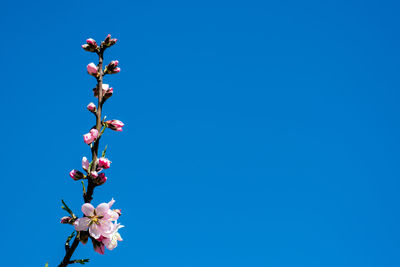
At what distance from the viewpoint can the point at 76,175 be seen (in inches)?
154

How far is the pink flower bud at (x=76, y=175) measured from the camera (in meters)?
3.88

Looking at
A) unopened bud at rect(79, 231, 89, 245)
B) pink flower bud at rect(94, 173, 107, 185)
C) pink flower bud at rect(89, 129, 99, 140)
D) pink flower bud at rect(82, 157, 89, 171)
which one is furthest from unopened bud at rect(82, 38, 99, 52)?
unopened bud at rect(79, 231, 89, 245)

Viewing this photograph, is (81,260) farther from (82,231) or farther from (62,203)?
(62,203)

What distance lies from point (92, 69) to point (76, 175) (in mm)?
1337

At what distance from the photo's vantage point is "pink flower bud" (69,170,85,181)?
3883 mm

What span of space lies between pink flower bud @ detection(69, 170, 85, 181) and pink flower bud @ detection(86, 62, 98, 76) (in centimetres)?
128

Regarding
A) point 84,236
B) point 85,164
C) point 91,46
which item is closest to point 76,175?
point 85,164

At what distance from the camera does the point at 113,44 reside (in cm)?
468

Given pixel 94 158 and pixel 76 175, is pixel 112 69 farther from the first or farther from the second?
pixel 76 175

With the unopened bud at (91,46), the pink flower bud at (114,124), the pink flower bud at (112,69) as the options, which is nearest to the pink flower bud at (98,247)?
the pink flower bud at (114,124)

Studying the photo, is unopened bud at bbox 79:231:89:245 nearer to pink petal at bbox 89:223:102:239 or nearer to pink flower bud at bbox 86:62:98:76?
pink petal at bbox 89:223:102:239

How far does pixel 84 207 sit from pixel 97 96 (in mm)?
1444

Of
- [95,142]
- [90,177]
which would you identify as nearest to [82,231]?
[90,177]

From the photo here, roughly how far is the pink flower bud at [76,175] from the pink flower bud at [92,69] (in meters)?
1.28
